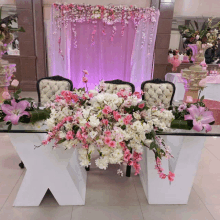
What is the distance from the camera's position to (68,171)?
168 cm

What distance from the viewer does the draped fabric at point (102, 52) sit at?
4996mm

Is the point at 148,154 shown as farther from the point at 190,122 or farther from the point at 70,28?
the point at 70,28

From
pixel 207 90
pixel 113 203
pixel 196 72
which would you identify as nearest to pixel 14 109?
pixel 113 203

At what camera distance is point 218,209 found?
1.76m

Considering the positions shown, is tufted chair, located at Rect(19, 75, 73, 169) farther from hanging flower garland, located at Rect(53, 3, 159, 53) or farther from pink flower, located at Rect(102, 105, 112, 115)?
hanging flower garland, located at Rect(53, 3, 159, 53)

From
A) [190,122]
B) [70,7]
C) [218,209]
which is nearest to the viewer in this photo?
[190,122]

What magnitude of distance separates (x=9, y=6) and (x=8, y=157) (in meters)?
4.76

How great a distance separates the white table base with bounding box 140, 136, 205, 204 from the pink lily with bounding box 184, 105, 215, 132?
10.2 inches

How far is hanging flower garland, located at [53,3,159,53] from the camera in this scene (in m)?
4.75

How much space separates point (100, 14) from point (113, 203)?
4.53 meters

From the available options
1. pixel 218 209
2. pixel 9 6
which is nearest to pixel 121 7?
pixel 9 6

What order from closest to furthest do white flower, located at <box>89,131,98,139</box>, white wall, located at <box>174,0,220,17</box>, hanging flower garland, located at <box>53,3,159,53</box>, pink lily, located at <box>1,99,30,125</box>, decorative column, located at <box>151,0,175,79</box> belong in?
white flower, located at <box>89,131,98,139</box> < pink lily, located at <box>1,99,30,125</box> < hanging flower garland, located at <box>53,3,159,53</box> < decorative column, located at <box>151,0,175,79</box> < white wall, located at <box>174,0,220,17</box>

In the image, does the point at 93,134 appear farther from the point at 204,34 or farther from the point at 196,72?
the point at 204,34

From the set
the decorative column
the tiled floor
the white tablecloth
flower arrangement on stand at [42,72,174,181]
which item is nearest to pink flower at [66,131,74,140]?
flower arrangement on stand at [42,72,174,181]
